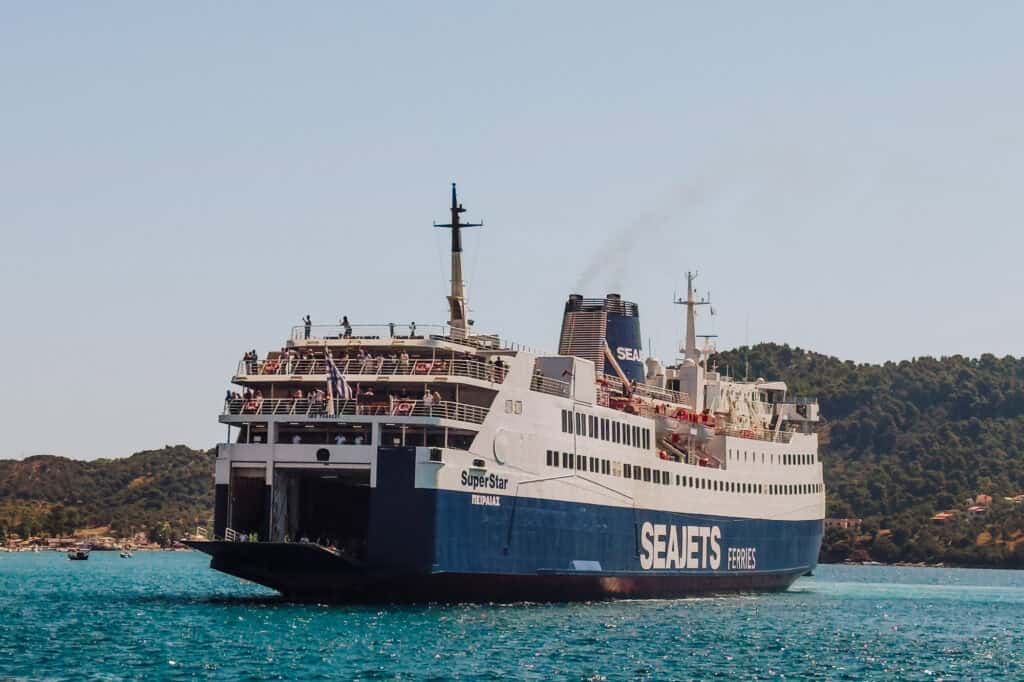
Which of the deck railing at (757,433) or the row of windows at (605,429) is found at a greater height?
the deck railing at (757,433)

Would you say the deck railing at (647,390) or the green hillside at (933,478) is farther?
the green hillside at (933,478)

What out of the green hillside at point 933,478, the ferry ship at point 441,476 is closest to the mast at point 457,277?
the ferry ship at point 441,476

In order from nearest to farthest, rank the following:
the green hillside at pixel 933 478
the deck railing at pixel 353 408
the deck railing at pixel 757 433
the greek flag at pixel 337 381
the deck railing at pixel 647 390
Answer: the greek flag at pixel 337 381 → the deck railing at pixel 353 408 → the deck railing at pixel 647 390 → the deck railing at pixel 757 433 → the green hillside at pixel 933 478

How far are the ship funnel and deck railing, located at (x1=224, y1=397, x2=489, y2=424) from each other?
1300 centimetres

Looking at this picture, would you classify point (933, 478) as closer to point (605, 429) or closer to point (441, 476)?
point (605, 429)

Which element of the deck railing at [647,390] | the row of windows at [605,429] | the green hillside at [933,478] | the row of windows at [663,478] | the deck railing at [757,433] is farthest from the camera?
the green hillside at [933,478]

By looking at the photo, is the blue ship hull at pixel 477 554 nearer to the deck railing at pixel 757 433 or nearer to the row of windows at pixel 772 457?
the row of windows at pixel 772 457

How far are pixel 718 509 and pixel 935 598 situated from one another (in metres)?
15.9

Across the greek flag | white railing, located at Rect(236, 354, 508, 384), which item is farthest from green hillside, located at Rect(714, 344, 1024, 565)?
the greek flag

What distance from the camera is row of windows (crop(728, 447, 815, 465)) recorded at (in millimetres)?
64812

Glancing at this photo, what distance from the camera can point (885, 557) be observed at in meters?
150

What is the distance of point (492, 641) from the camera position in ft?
133

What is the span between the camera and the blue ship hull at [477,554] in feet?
151

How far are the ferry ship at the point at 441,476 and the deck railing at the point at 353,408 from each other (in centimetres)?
6
